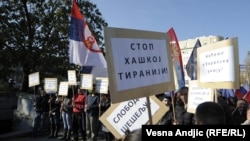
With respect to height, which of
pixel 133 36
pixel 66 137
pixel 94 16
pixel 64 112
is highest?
pixel 94 16

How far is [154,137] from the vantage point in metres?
2.90

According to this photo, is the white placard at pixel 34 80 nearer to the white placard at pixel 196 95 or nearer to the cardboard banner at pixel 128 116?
the white placard at pixel 196 95

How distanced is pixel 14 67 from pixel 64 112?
1267cm

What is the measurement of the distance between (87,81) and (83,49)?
62.2 inches

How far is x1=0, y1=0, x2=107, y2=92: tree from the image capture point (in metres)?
24.7

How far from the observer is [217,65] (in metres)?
5.48

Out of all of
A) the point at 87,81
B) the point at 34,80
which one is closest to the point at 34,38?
the point at 34,80

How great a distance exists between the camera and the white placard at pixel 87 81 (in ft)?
44.5

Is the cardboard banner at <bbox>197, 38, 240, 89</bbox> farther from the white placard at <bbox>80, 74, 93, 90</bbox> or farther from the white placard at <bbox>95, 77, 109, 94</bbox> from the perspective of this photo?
the white placard at <bbox>80, 74, 93, 90</bbox>

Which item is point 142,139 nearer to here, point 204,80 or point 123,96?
point 123,96

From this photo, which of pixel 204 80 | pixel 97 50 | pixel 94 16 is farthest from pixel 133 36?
pixel 94 16

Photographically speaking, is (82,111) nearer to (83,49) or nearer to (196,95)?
(83,49)

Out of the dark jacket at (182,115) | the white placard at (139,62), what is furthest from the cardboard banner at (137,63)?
the dark jacket at (182,115)

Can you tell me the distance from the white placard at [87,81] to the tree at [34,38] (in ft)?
37.4
